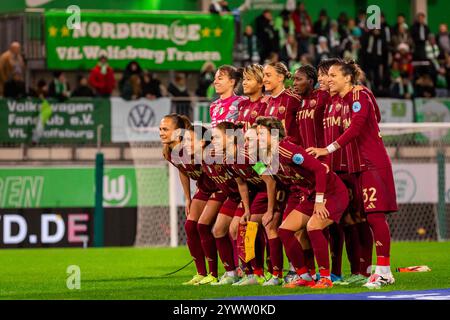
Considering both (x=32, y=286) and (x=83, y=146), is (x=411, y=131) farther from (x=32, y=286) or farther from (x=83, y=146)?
(x=32, y=286)

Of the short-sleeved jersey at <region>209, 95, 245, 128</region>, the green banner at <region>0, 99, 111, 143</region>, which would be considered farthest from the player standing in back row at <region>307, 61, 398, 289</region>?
the green banner at <region>0, 99, 111, 143</region>

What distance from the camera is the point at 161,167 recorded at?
65.6 ft

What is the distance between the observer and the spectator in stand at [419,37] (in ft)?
81.5

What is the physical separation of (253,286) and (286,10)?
1578cm

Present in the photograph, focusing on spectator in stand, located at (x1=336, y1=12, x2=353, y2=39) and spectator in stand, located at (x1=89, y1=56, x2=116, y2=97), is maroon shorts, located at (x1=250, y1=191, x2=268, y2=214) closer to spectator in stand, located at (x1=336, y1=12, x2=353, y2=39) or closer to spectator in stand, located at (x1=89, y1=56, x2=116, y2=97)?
spectator in stand, located at (x1=89, y1=56, x2=116, y2=97)

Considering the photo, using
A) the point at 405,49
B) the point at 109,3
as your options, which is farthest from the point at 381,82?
the point at 109,3

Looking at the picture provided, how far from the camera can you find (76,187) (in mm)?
19375

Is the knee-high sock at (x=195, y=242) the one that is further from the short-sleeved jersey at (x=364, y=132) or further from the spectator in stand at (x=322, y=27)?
the spectator in stand at (x=322, y=27)

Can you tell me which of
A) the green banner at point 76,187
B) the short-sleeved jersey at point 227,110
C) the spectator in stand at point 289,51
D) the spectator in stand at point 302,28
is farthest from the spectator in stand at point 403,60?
the short-sleeved jersey at point 227,110

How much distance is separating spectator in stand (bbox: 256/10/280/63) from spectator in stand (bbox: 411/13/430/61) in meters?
3.39

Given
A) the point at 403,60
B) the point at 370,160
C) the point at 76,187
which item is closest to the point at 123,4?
the point at 403,60

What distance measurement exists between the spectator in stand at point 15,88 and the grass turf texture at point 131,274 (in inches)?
153

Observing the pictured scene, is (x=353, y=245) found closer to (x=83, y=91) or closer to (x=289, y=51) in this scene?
(x=83, y=91)

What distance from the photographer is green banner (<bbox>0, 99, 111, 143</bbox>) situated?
64.6 feet
